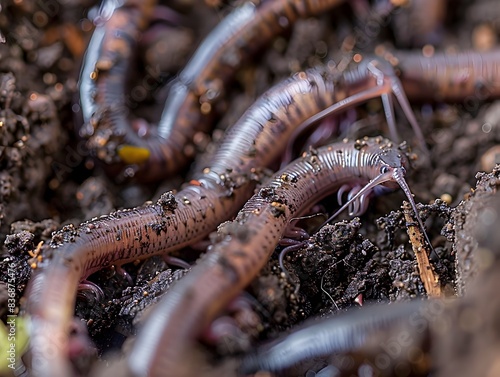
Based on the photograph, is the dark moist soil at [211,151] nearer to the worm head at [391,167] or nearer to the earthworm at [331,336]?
the earthworm at [331,336]

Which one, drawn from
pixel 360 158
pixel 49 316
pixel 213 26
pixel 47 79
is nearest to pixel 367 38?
pixel 213 26

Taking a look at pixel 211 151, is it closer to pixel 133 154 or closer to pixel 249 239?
pixel 133 154

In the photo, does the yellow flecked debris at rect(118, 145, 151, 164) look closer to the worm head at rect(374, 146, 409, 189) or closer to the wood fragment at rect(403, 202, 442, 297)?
the worm head at rect(374, 146, 409, 189)

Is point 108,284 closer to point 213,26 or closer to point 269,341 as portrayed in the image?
point 269,341

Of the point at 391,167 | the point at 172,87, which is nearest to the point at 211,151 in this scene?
the point at 172,87

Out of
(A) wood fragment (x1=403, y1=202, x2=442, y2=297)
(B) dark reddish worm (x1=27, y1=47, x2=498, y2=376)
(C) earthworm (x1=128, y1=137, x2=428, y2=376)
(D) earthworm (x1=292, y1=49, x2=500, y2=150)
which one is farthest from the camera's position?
(D) earthworm (x1=292, y1=49, x2=500, y2=150)

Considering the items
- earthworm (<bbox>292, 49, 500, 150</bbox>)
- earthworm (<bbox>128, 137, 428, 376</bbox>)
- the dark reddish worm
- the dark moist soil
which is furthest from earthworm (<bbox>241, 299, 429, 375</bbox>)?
earthworm (<bbox>292, 49, 500, 150</bbox>)
